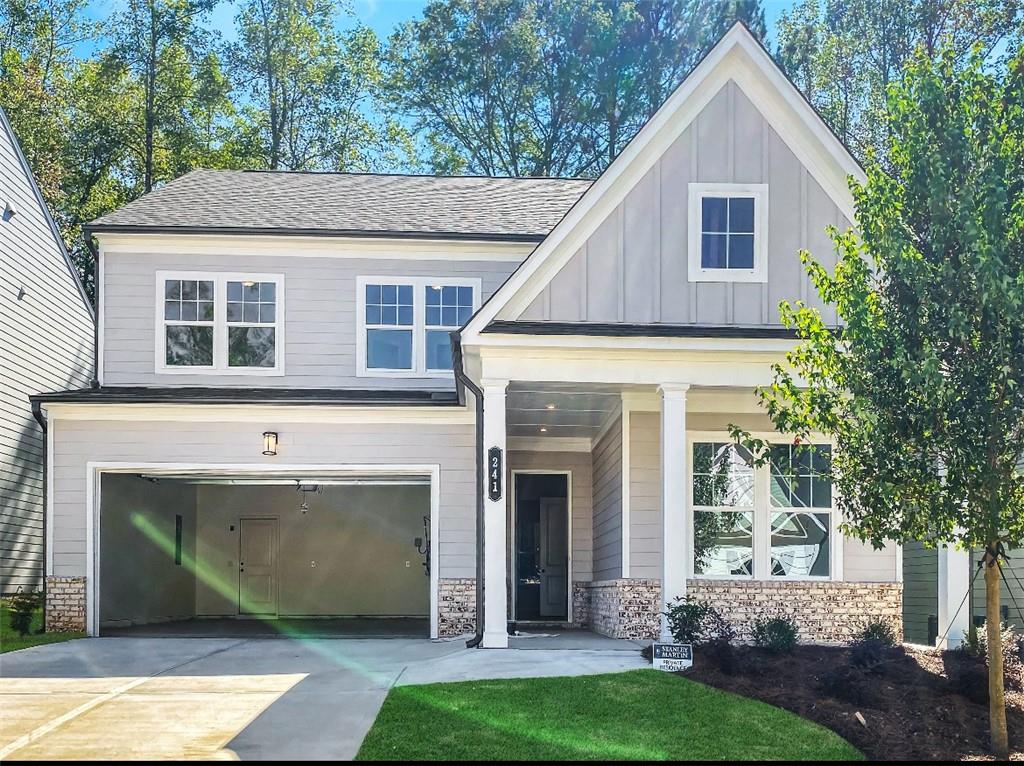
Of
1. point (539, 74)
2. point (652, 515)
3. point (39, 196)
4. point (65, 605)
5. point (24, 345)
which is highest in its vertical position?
point (539, 74)

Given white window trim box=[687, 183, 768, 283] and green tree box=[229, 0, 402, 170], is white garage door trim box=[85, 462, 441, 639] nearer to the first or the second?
white window trim box=[687, 183, 768, 283]

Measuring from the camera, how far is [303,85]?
34.3m

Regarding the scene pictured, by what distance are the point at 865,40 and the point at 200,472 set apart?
21.8 meters

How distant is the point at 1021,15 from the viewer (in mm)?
29453

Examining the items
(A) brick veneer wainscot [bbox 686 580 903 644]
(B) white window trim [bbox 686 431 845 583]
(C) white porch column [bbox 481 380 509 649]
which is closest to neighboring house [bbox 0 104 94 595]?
(C) white porch column [bbox 481 380 509 649]

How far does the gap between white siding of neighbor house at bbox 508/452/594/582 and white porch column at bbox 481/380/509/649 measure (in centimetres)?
582

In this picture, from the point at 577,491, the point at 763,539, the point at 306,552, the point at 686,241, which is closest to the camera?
the point at 686,241

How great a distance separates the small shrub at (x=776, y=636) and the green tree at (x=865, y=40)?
19085mm

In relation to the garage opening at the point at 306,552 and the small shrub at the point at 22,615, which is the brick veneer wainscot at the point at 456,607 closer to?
the small shrub at the point at 22,615

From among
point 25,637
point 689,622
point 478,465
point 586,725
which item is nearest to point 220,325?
point 25,637

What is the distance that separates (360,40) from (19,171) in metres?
17.6

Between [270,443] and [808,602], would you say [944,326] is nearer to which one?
[808,602]

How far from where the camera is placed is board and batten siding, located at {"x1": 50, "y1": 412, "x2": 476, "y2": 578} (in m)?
16.6

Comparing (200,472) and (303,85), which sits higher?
(303,85)
